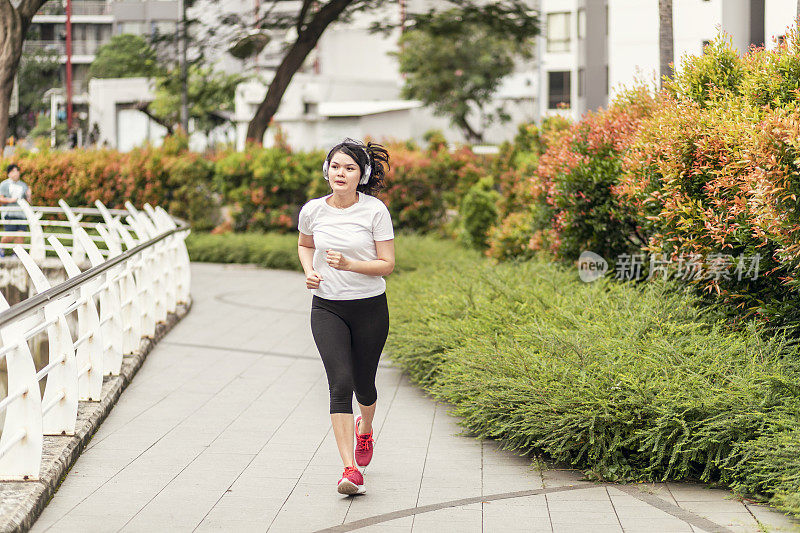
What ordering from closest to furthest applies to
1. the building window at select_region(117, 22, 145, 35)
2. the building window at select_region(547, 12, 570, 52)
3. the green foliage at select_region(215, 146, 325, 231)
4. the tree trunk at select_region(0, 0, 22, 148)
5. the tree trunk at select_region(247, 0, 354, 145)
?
the tree trunk at select_region(0, 0, 22, 148), the green foliage at select_region(215, 146, 325, 231), the tree trunk at select_region(247, 0, 354, 145), the building window at select_region(547, 12, 570, 52), the building window at select_region(117, 22, 145, 35)

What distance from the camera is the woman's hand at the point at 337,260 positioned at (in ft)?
18.5

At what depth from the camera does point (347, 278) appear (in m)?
5.92

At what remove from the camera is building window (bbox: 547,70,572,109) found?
160 feet

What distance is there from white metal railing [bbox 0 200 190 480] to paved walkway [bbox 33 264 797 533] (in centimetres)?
32

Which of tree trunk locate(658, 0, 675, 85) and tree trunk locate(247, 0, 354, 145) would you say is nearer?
tree trunk locate(658, 0, 675, 85)

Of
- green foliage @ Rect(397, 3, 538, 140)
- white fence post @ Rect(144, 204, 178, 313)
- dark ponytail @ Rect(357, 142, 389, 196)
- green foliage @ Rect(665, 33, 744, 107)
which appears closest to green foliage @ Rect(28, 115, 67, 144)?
green foliage @ Rect(397, 3, 538, 140)

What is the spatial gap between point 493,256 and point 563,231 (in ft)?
15.9

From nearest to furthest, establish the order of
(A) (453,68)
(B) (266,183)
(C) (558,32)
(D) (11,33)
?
(D) (11,33) < (B) (266,183) < (C) (558,32) < (A) (453,68)

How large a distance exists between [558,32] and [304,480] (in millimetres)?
45321

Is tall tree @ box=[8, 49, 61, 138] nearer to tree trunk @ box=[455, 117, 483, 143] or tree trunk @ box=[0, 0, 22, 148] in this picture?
tree trunk @ box=[455, 117, 483, 143]

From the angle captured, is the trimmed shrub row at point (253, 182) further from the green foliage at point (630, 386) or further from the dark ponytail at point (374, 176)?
the dark ponytail at point (374, 176)

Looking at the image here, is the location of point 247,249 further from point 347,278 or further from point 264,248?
point 347,278

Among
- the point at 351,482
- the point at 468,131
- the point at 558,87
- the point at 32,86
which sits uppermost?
the point at 32,86

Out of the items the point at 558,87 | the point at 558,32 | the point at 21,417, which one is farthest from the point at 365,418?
the point at 558,32
